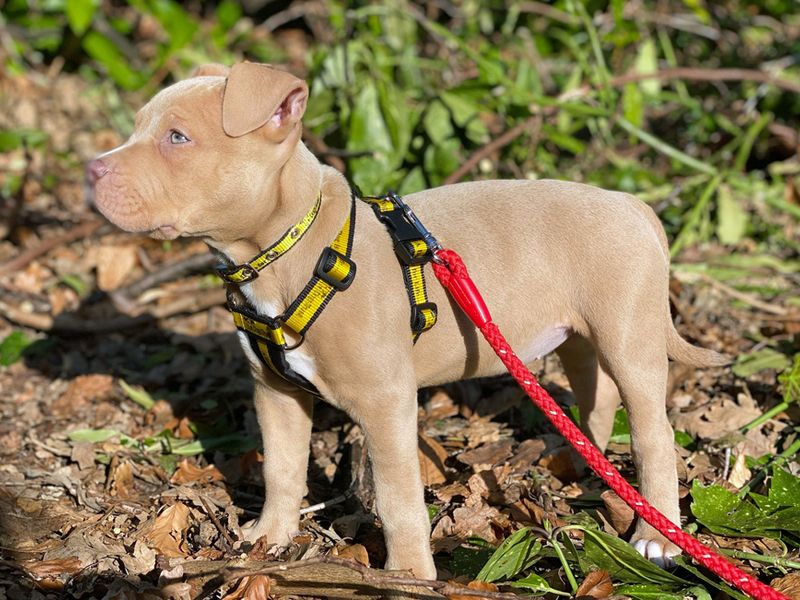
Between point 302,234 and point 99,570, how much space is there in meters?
1.52

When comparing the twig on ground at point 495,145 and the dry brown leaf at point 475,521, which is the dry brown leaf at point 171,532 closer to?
the dry brown leaf at point 475,521

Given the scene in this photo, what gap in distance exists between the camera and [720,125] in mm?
8391

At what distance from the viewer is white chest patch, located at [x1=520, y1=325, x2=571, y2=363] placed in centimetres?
407

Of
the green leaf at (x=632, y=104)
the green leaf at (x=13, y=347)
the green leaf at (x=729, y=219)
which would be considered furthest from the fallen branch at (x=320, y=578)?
the green leaf at (x=632, y=104)

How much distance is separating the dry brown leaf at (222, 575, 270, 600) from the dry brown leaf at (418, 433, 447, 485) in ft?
3.98

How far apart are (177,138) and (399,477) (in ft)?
4.86

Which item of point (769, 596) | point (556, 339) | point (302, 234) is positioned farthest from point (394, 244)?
point (769, 596)

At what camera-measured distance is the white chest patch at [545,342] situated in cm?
407

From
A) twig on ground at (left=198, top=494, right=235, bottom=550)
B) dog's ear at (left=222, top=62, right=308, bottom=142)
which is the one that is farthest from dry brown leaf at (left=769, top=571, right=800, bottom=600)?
dog's ear at (left=222, top=62, right=308, bottom=142)

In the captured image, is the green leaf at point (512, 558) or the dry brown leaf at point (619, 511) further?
the dry brown leaf at point (619, 511)

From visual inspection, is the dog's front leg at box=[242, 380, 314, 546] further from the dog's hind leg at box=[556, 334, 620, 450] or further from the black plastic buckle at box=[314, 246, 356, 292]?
the dog's hind leg at box=[556, 334, 620, 450]

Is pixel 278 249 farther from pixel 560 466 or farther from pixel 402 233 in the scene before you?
pixel 560 466

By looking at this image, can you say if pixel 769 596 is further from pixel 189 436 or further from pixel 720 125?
pixel 720 125

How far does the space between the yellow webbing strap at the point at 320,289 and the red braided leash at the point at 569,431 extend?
38cm
